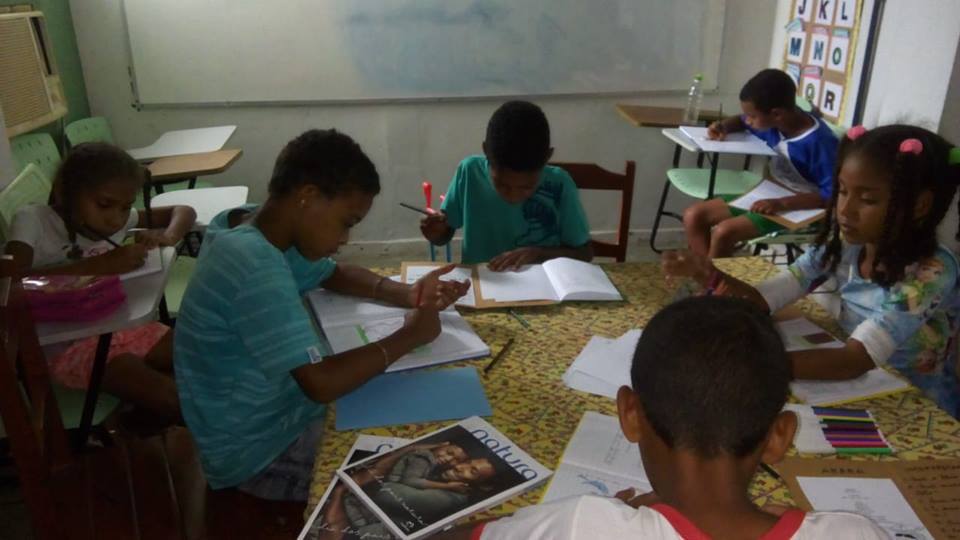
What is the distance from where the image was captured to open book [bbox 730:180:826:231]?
2.67 metres

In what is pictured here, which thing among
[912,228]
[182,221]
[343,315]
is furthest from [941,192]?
[182,221]

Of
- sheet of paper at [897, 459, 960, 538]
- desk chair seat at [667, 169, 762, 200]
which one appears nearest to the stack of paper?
sheet of paper at [897, 459, 960, 538]

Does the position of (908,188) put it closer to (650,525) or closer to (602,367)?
(602,367)

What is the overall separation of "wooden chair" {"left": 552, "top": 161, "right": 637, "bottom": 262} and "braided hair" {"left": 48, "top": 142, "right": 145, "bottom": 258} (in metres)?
1.27

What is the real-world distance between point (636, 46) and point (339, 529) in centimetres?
336

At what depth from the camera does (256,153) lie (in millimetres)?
3633

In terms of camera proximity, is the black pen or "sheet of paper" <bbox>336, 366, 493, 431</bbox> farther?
the black pen

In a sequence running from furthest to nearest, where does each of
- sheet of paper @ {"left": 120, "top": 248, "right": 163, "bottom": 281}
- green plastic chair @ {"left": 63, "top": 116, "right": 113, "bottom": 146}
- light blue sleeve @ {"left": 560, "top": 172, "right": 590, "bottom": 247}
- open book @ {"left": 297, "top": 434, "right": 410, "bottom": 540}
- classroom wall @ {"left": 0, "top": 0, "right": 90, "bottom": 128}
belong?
classroom wall @ {"left": 0, "top": 0, "right": 90, "bottom": 128}, green plastic chair @ {"left": 63, "top": 116, "right": 113, "bottom": 146}, light blue sleeve @ {"left": 560, "top": 172, "right": 590, "bottom": 247}, sheet of paper @ {"left": 120, "top": 248, "right": 163, "bottom": 281}, open book @ {"left": 297, "top": 434, "right": 410, "bottom": 540}

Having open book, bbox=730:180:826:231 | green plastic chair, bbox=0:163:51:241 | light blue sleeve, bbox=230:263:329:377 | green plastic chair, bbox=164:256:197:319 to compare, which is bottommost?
green plastic chair, bbox=164:256:197:319

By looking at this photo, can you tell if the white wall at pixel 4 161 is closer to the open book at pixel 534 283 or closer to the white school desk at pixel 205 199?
the white school desk at pixel 205 199

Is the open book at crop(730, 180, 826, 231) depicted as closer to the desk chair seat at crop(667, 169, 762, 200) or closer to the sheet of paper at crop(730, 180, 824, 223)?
the sheet of paper at crop(730, 180, 824, 223)

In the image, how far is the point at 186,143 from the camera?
10.2 ft

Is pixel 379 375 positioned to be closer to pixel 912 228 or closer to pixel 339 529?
pixel 339 529

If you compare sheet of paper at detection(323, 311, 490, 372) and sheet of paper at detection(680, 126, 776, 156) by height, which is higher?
sheet of paper at detection(323, 311, 490, 372)
